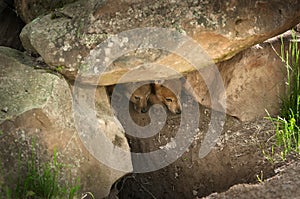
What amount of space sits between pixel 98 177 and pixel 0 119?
1.97ft

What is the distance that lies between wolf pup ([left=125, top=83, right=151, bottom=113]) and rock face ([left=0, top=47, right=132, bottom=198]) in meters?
0.34

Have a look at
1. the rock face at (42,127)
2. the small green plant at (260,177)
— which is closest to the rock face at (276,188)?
the small green plant at (260,177)

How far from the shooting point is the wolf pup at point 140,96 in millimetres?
3143

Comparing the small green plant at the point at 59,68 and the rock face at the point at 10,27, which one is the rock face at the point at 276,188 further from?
the rock face at the point at 10,27

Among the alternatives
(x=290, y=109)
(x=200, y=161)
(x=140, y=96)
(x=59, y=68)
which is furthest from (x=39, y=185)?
(x=290, y=109)

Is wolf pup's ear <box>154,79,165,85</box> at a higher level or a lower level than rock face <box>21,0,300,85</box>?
lower

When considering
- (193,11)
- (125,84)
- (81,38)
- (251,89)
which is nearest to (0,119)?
(81,38)

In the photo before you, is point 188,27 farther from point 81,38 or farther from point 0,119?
point 0,119

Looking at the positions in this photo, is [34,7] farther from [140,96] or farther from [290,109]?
[290,109]

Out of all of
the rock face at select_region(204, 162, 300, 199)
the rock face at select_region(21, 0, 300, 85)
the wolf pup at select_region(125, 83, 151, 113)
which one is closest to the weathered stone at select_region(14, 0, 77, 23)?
the rock face at select_region(21, 0, 300, 85)

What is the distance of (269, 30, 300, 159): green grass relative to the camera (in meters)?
2.76

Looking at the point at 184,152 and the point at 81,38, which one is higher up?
the point at 81,38

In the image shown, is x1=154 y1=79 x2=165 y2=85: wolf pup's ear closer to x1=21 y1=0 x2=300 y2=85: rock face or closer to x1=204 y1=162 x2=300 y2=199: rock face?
x1=21 y1=0 x2=300 y2=85: rock face

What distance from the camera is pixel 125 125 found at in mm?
3230
